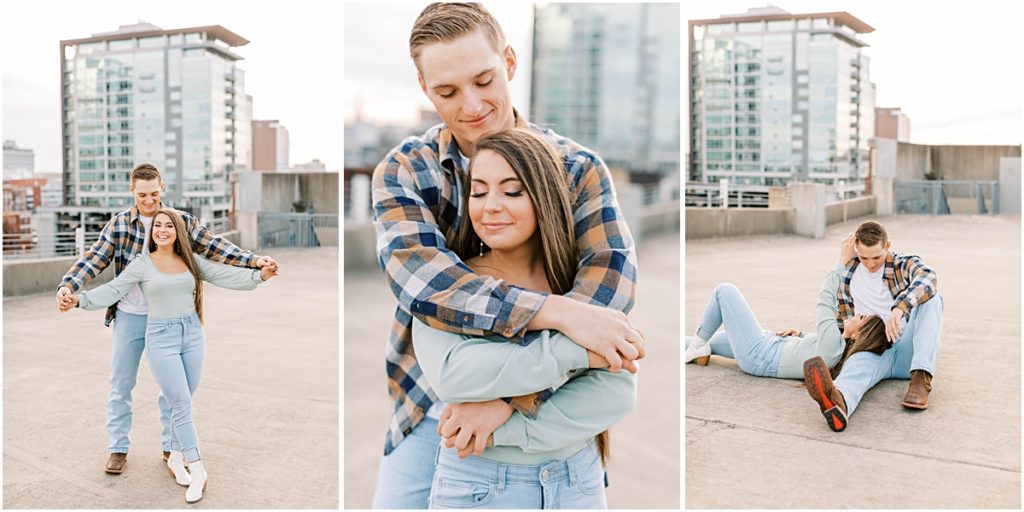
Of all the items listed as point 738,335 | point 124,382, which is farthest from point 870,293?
point 124,382

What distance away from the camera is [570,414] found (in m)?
1.65

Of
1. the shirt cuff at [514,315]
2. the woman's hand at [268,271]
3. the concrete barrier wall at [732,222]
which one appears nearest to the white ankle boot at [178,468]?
the woman's hand at [268,271]

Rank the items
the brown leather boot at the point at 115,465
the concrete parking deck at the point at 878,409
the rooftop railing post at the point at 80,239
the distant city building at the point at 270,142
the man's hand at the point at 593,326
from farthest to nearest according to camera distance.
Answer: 1. the distant city building at the point at 270,142
2. the rooftop railing post at the point at 80,239
3. the brown leather boot at the point at 115,465
4. the concrete parking deck at the point at 878,409
5. the man's hand at the point at 593,326

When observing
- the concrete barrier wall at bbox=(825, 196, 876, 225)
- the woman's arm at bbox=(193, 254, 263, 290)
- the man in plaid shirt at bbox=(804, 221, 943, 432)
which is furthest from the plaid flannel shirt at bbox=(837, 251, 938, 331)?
the woman's arm at bbox=(193, 254, 263, 290)

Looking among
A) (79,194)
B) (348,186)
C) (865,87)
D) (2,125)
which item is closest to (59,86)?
(2,125)

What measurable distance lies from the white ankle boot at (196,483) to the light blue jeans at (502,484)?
1576mm

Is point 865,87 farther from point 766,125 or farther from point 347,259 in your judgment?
point 347,259

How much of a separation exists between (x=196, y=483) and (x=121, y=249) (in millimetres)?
867

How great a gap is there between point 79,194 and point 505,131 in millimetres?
2336

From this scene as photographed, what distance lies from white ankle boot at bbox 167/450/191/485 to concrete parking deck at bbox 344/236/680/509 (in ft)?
1.95

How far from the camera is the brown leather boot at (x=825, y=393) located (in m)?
2.76

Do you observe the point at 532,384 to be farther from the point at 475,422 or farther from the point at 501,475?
the point at 501,475

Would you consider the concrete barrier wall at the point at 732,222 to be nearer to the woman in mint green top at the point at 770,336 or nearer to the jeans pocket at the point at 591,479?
the woman in mint green top at the point at 770,336

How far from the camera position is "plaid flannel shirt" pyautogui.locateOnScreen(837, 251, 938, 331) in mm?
2846
